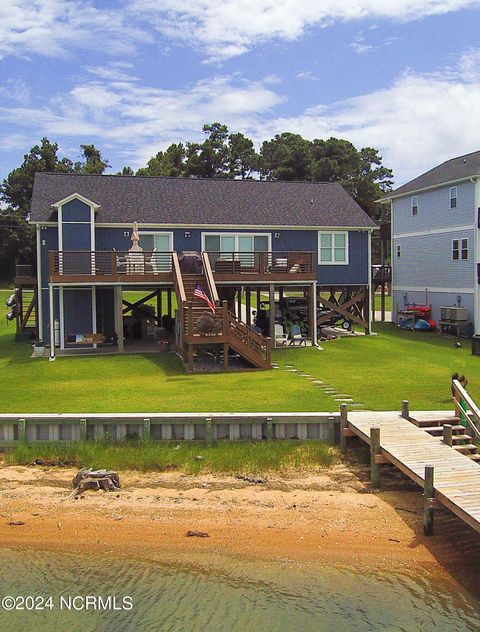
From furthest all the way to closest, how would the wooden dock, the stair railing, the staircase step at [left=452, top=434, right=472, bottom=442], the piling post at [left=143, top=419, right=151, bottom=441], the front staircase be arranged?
the stair railing
the front staircase
the piling post at [left=143, top=419, right=151, bottom=441]
the staircase step at [left=452, top=434, right=472, bottom=442]
the wooden dock

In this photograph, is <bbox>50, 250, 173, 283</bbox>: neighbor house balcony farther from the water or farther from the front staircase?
the water

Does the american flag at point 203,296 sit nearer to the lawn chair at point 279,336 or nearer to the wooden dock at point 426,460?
the lawn chair at point 279,336

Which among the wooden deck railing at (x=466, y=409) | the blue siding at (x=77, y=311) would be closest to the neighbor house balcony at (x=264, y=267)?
the blue siding at (x=77, y=311)

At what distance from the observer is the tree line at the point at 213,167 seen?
65375 millimetres

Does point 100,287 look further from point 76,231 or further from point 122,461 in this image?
point 122,461

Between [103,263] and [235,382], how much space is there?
952cm

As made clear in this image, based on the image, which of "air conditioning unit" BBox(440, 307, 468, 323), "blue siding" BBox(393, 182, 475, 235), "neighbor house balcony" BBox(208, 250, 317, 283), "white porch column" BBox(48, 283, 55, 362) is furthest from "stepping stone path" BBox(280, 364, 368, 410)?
"blue siding" BBox(393, 182, 475, 235)

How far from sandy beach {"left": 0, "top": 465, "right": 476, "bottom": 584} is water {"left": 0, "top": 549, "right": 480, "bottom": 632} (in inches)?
17.0

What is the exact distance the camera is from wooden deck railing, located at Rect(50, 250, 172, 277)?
25.6 m

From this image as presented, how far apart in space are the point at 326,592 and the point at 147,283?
17839mm

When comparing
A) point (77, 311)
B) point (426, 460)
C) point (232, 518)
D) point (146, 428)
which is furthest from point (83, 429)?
point (77, 311)

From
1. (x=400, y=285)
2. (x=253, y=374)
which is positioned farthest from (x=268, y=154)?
(x=253, y=374)

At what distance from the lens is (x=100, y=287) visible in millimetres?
28250

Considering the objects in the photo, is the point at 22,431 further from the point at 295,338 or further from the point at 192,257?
the point at 295,338
